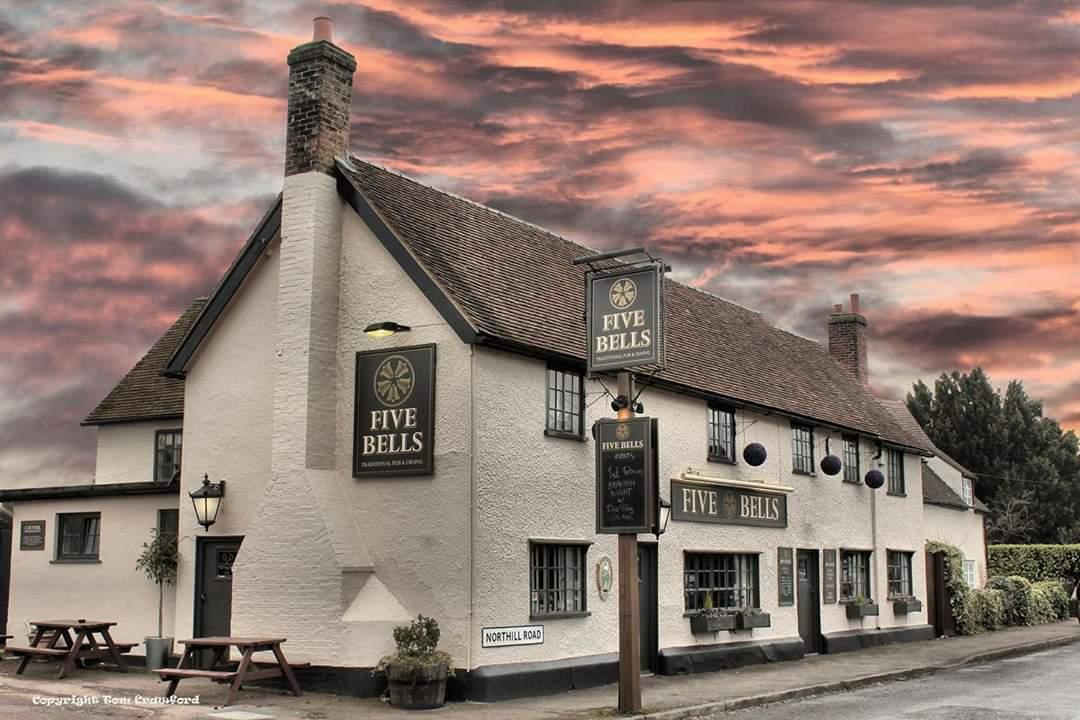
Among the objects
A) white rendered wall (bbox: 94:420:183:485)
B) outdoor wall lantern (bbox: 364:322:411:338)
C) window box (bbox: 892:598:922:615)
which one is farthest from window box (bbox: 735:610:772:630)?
white rendered wall (bbox: 94:420:183:485)

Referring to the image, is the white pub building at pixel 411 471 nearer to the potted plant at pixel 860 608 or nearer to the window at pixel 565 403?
the window at pixel 565 403

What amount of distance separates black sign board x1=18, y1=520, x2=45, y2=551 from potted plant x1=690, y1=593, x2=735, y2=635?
37.9 ft

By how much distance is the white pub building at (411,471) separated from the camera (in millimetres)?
15789

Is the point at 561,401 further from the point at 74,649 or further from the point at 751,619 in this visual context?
the point at 74,649

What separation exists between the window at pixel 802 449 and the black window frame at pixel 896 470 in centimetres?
446

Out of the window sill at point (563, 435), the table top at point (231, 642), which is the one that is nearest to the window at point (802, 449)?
the window sill at point (563, 435)

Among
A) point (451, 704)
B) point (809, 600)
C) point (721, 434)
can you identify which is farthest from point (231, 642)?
point (809, 600)

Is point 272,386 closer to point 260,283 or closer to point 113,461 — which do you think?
point 260,283

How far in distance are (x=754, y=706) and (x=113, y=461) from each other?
14.6 m

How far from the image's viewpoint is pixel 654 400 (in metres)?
19.4

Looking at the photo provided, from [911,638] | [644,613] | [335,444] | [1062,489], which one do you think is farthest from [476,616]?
[1062,489]

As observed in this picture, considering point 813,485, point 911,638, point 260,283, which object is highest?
point 260,283

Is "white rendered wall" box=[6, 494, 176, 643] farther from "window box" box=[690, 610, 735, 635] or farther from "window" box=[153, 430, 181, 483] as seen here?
"window box" box=[690, 610, 735, 635]

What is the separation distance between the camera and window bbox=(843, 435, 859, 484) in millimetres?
26438
